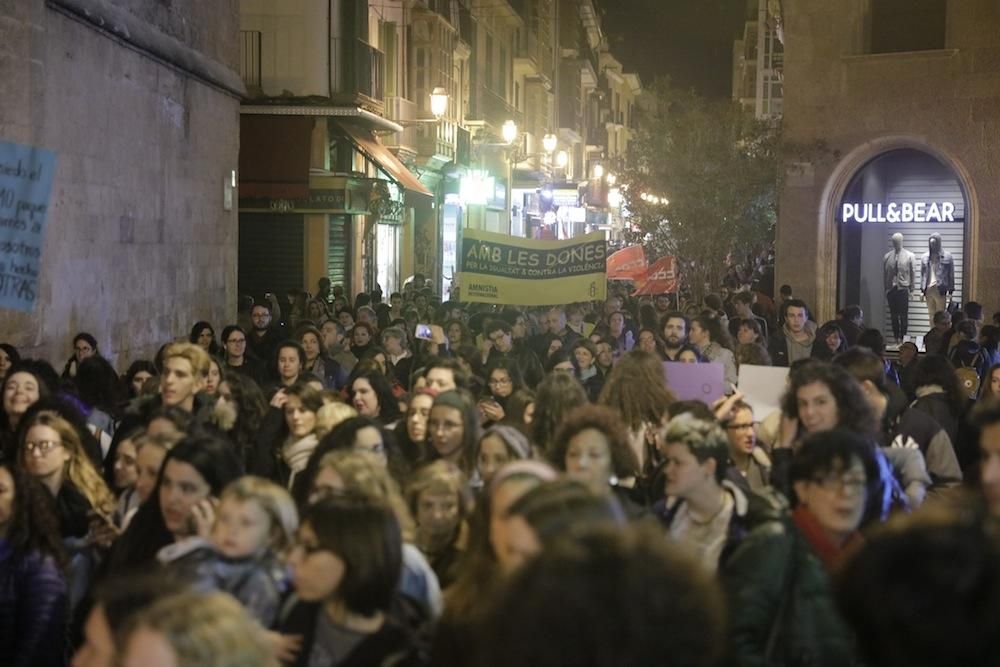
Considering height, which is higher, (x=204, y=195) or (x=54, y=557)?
(x=204, y=195)

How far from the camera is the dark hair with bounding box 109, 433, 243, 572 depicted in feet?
18.1

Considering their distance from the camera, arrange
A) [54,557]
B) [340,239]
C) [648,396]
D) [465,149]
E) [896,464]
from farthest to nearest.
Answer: [465,149], [340,239], [648,396], [896,464], [54,557]

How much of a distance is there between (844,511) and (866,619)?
2.29 meters

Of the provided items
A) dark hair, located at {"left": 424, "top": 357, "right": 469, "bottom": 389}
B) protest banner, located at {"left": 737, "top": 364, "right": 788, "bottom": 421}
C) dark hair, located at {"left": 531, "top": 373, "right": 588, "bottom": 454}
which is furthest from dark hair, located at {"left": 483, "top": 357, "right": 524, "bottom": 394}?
dark hair, located at {"left": 531, "top": 373, "right": 588, "bottom": 454}

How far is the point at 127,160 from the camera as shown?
15.6 metres

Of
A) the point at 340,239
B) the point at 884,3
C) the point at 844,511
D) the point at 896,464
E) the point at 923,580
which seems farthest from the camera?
the point at 340,239

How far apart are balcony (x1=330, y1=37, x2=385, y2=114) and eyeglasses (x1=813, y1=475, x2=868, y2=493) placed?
2379cm

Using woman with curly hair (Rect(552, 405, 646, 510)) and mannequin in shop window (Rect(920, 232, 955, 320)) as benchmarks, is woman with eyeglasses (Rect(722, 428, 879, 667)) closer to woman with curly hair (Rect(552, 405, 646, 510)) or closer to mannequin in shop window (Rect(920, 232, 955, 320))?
woman with curly hair (Rect(552, 405, 646, 510))

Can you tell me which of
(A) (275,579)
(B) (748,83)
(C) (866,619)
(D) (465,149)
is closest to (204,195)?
(A) (275,579)

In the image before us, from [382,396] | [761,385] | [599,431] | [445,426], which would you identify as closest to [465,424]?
[445,426]

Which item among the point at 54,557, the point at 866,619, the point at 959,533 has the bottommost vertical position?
the point at 54,557

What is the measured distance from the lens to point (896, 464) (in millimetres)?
6797

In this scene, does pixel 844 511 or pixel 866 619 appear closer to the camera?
pixel 866 619

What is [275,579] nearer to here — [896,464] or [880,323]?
[896,464]
